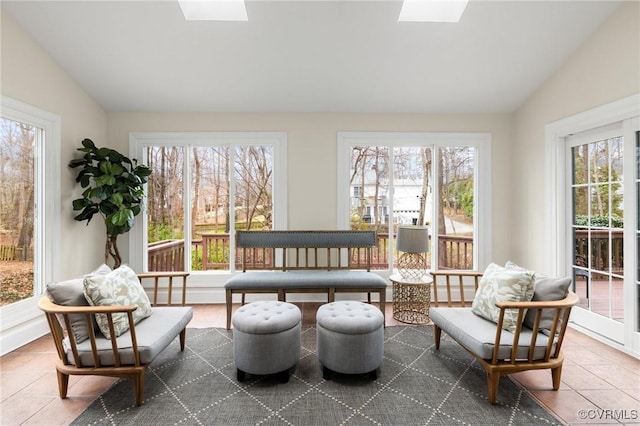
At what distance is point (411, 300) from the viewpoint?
3.46 meters

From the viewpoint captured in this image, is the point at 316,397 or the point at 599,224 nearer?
the point at 316,397

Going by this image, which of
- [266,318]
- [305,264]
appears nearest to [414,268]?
[305,264]

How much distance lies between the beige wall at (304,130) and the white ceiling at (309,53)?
0.43 ft

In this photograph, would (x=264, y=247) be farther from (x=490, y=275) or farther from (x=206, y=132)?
(x=490, y=275)

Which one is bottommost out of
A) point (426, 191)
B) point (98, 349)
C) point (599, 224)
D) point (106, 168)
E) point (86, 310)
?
point (98, 349)

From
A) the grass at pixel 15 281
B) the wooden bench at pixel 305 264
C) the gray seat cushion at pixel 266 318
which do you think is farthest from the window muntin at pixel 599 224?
the grass at pixel 15 281

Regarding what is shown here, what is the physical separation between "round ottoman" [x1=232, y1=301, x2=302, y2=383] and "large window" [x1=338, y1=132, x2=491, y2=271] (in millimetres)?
2036

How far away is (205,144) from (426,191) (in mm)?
2963

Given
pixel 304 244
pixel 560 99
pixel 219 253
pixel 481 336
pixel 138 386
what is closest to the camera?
pixel 138 386

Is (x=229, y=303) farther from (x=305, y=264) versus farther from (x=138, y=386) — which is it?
(x=138, y=386)

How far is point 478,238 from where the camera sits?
161 inches

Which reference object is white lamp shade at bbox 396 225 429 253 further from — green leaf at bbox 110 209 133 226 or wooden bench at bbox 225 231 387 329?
green leaf at bbox 110 209 133 226

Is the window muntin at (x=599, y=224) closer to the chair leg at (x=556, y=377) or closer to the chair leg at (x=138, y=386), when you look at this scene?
the chair leg at (x=556, y=377)

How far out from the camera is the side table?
3.38 meters
